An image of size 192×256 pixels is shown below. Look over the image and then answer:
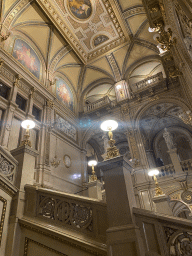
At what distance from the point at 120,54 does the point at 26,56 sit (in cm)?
723

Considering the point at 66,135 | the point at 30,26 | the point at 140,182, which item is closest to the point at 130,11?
the point at 30,26

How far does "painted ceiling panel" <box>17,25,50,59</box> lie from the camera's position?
40.0ft

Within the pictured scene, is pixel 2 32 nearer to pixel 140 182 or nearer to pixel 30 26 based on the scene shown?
pixel 30 26

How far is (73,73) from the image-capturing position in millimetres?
15984

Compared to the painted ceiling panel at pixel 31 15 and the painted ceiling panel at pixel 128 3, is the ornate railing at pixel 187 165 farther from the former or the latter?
the painted ceiling panel at pixel 31 15

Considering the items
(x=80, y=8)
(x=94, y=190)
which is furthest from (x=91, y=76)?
(x=94, y=190)

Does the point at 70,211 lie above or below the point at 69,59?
below

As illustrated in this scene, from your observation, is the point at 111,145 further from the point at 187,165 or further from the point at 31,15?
the point at 31,15

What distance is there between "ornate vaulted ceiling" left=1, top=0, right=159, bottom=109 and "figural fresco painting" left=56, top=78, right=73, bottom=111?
1.76ft

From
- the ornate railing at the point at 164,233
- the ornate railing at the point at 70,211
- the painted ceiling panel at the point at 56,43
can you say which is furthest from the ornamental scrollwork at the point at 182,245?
the painted ceiling panel at the point at 56,43

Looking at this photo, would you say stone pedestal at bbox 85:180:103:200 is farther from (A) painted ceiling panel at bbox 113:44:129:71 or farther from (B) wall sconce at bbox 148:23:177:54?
(A) painted ceiling panel at bbox 113:44:129:71

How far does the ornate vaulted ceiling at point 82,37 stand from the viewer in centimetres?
1164

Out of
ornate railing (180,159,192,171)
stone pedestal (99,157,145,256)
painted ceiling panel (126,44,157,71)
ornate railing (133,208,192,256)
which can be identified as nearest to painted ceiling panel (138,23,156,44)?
painted ceiling panel (126,44,157,71)

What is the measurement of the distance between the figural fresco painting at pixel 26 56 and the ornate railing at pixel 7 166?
364 inches
